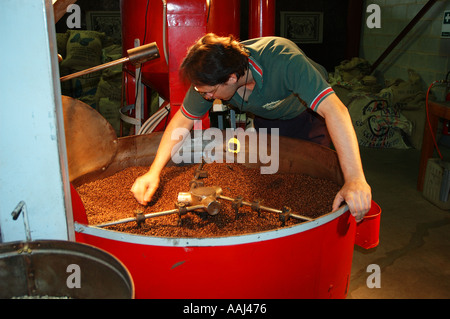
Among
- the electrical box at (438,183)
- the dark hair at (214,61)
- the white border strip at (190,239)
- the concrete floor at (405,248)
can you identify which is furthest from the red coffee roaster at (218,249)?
the electrical box at (438,183)

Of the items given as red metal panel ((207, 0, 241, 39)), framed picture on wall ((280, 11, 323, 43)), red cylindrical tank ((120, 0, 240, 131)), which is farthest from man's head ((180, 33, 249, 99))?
framed picture on wall ((280, 11, 323, 43))

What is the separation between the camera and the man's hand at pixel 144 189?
55.0 inches

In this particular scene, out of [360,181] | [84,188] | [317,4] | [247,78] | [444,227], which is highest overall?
[317,4]

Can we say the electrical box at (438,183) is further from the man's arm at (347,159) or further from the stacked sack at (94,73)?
the stacked sack at (94,73)

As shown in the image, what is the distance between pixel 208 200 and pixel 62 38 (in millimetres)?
4194

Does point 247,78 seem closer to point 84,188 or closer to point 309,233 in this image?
point 309,233

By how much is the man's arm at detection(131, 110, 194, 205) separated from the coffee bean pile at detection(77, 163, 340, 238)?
61 millimetres

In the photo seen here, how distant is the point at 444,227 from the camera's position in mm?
2492

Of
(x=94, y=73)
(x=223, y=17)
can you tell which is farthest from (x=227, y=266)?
(x=94, y=73)

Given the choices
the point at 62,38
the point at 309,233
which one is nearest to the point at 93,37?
the point at 62,38

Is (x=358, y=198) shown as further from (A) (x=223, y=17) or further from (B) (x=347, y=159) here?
(A) (x=223, y=17)

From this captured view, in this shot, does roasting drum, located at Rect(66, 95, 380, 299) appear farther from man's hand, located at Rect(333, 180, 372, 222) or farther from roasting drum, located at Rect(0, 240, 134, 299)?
roasting drum, located at Rect(0, 240, 134, 299)

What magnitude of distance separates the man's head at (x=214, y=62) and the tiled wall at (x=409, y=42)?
289cm

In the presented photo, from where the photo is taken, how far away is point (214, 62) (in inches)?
51.1
